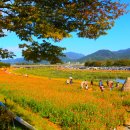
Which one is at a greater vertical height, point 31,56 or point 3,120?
point 31,56

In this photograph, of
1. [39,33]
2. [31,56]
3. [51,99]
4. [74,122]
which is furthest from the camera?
[51,99]

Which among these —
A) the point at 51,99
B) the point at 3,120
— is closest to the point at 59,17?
the point at 3,120

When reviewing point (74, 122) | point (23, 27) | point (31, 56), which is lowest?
point (74, 122)

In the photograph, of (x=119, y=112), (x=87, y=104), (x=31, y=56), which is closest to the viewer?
(x=31, y=56)

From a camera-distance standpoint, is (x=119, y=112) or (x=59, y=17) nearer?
(x=59, y=17)

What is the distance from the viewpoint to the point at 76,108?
70.6 feet

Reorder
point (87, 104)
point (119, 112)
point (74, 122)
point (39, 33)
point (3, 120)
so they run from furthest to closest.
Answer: point (87, 104), point (119, 112), point (74, 122), point (3, 120), point (39, 33)

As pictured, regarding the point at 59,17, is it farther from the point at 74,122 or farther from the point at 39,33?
the point at 74,122

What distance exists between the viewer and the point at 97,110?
21.0 m

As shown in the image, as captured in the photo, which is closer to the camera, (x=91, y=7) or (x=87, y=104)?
(x=91, y=7)

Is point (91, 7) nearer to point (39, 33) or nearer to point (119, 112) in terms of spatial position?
point (39, 33)

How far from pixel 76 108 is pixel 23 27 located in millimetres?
10189

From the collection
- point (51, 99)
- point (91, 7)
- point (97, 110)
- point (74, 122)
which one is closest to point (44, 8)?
point (91, 7)

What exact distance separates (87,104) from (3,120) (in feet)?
26.6
